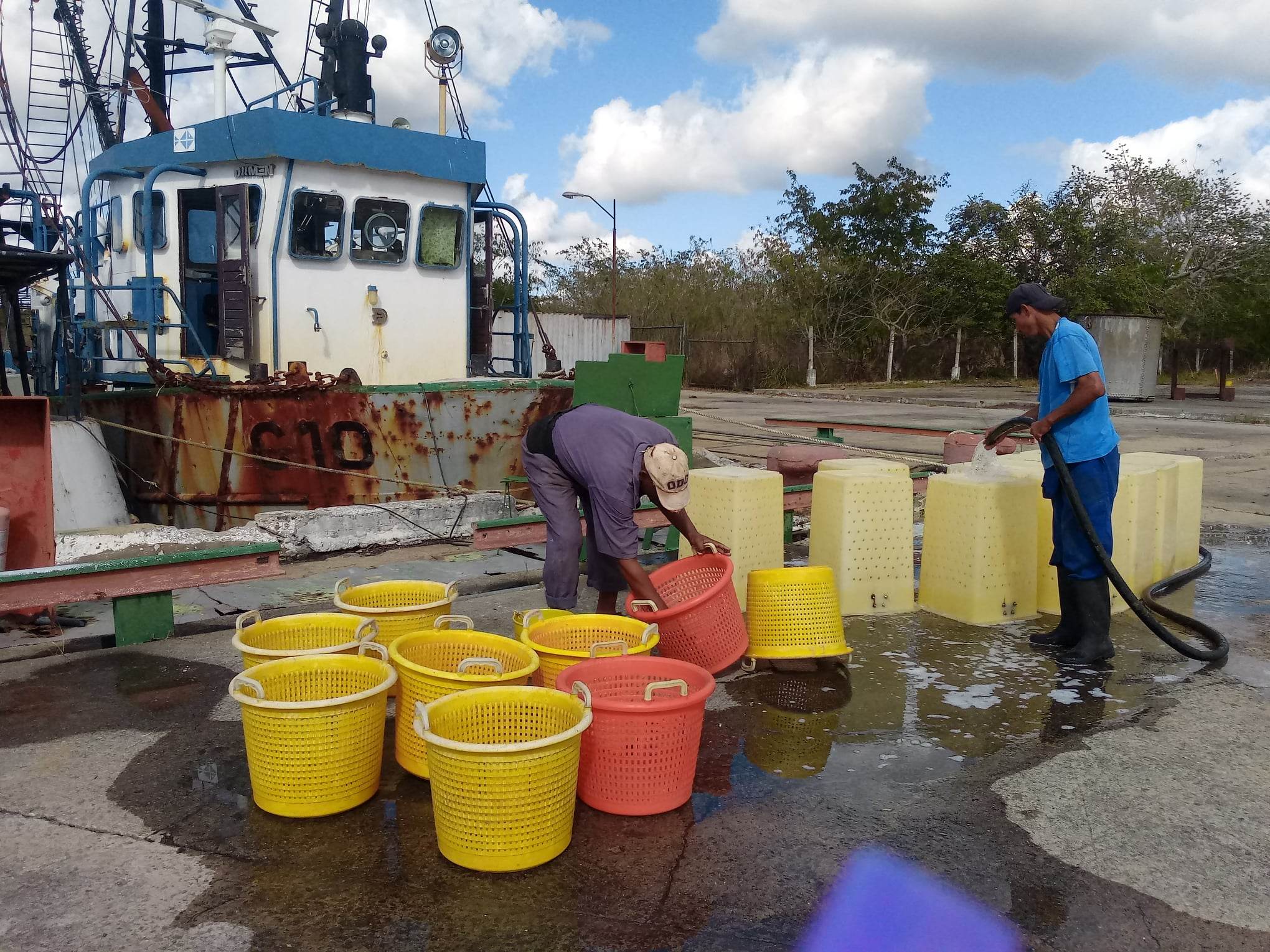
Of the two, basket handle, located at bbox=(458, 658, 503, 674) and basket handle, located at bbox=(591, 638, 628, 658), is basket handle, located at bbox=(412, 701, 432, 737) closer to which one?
basket handle, located at bbox=(458, 658, 503, 674)

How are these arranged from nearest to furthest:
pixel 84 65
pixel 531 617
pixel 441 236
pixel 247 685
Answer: pixel 247 685
pixel 531 617
pixel 441 236
pixel 84 65

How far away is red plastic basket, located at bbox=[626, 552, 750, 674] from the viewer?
4152 mm

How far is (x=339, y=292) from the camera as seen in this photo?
31.9 ft

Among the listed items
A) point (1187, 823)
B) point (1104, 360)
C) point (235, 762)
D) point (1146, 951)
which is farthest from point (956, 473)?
point (1104, 360)

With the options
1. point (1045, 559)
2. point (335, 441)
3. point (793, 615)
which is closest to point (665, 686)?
point (793, 615)

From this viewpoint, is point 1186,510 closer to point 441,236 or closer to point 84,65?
point 441,236

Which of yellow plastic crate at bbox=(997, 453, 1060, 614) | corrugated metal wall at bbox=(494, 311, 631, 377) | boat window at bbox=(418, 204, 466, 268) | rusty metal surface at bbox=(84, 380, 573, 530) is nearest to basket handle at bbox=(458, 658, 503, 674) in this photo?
yellow plastic crate at bbox=(997, 453, 1060, 614)

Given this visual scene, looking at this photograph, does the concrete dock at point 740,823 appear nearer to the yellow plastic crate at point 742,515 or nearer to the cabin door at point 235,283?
the yellow plastic crate at point 742,515

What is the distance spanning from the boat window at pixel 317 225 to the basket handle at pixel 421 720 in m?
7.43

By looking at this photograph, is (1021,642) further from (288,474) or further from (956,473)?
(288,474)

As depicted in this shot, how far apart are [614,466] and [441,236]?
6.69 metres

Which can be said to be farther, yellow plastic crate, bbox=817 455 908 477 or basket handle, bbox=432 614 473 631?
yellow plastic crate, bbox=817 455 908 477

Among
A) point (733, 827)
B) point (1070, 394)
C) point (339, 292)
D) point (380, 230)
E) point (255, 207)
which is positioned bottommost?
point (733, 827)

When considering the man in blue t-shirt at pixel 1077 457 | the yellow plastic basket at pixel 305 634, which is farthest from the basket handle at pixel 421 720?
the man in blue t-shirt at pixel 1077 457
